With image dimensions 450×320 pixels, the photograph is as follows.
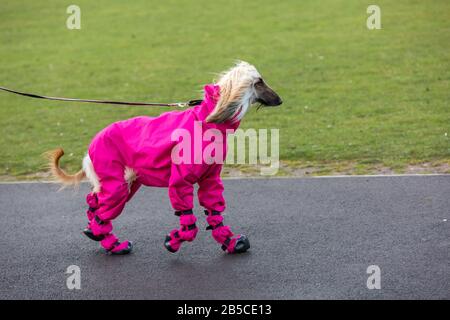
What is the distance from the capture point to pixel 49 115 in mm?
12562

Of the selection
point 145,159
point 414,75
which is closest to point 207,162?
point 145,159

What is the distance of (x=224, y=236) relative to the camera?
6367 mm

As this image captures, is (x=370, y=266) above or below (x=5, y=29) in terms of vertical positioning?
below

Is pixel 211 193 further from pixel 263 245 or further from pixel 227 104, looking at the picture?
pixel 227 104

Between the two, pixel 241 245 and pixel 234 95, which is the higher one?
pixel 234 95

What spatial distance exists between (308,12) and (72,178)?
501 inches

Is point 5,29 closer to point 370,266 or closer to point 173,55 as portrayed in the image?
point 173,55

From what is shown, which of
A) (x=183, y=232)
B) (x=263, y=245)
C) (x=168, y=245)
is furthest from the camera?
(x=263, y=245)

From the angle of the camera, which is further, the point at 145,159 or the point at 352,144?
the point at 352,144

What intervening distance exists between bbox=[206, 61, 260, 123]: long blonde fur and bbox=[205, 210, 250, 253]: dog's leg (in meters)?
0.97

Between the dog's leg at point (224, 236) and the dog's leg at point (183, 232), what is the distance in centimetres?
18

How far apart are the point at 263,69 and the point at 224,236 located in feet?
28.0

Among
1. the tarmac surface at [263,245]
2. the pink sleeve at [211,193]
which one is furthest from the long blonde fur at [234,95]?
the tarmac surface at [263,245]

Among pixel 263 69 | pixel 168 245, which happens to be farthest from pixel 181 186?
pixel 263 69
